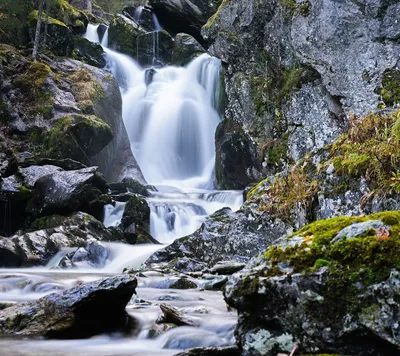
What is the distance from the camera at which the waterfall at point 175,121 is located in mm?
21953

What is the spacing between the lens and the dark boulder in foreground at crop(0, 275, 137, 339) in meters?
4.62

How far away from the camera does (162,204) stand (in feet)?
50.1

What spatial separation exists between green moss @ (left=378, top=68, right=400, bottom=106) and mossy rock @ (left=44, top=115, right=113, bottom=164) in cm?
1147

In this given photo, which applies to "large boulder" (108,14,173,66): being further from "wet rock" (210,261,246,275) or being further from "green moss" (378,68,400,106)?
"wet rock" (210,261,246,275)

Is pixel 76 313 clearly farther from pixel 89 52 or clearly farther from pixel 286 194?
pixel 89 52

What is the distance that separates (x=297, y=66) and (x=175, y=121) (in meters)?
10.2

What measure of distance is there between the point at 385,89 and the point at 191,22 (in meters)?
22.1

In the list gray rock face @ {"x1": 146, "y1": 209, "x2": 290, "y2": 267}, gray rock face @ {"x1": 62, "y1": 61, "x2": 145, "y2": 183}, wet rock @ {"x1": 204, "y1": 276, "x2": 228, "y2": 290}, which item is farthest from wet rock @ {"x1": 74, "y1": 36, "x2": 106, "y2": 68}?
wet rock @ {"x1": 204, "y1": 276, "x2": 228, "y2": 290}

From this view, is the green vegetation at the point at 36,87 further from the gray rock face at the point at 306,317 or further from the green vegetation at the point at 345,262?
the green vegetation at the point at 345,262

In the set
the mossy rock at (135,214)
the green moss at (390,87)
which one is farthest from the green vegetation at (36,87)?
the green moss at (390,87)

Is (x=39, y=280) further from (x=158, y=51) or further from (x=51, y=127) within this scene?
(x=158, y=51)

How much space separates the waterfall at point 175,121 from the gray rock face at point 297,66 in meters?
3.30

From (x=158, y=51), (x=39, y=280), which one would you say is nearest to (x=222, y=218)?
(x=39, y=280)

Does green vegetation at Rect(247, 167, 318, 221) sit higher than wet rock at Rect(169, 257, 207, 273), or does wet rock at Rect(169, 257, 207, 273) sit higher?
green vegetation at Rect(247, 167, 318, 221)
